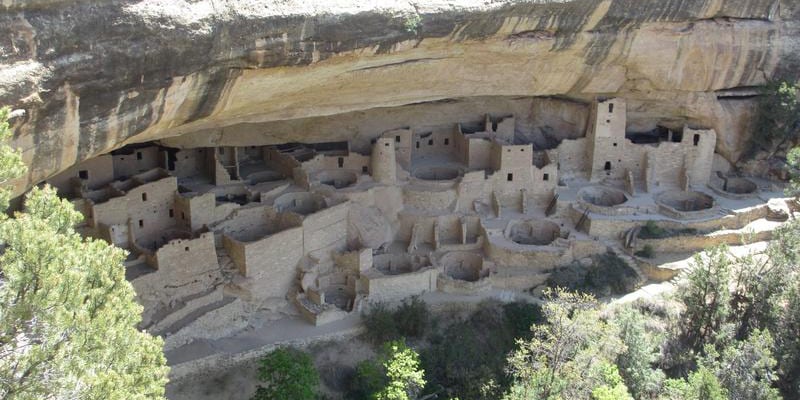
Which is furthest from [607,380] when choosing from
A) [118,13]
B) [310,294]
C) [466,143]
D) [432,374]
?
[118,13]

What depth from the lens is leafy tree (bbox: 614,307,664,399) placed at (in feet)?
47.8

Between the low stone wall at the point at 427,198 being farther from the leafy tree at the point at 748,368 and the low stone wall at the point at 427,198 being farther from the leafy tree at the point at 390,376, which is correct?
the leafy tree at the point at 748,368

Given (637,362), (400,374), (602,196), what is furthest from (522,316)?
(602,196)

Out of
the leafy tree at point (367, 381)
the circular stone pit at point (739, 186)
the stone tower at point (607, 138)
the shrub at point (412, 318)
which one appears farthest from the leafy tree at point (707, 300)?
the leafy tree at point (367, 381)

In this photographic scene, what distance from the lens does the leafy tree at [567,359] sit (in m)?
13.3

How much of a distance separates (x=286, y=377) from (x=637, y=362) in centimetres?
617

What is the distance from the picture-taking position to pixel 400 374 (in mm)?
14000

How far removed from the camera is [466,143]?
18.5 meters

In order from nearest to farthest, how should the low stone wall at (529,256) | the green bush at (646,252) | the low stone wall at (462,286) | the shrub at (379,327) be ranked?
the shrub at (379,327) < the low stone wall at (462,286) < the low stone wall at (529,256) < the green bush at (646,252)

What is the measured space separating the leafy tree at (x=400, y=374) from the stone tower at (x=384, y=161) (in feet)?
13.2

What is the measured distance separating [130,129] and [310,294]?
5437mm

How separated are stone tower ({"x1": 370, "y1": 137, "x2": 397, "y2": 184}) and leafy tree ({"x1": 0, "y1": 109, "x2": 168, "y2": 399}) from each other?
372 inches

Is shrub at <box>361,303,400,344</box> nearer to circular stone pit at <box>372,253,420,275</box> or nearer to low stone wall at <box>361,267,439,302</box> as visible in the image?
low stone wall at <box>361,267,439,302</box>

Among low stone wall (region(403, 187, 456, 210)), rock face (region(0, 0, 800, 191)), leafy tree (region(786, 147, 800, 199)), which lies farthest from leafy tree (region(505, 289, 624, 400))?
leafy tree (region(786, 147, 800, 199))
